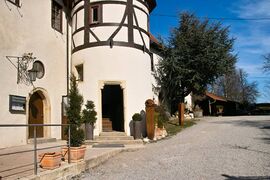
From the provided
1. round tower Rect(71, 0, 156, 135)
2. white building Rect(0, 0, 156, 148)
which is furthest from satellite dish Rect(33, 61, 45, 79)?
round tower Rect(71, 0, 156, 135)

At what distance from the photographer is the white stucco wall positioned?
39.0ft

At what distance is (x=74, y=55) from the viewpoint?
16172mm

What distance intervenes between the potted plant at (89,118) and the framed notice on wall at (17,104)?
2658 mm

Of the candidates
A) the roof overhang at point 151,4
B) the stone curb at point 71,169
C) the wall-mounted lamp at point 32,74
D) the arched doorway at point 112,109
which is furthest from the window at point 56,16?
the stone curb at point 71,169

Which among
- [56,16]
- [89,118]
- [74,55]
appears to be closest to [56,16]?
[56,16]

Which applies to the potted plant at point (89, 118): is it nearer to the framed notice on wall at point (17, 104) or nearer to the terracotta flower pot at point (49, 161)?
the framed notice on wall at point (17, 104)

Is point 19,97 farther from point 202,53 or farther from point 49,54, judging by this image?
point 202,53

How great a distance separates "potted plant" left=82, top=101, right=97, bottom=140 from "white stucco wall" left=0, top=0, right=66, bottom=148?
1929 mm

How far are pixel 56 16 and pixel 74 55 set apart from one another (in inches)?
89.0

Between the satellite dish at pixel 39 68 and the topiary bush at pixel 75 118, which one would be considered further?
the satellite dish at pixel 39 68

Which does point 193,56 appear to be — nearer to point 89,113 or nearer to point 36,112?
point 89,113

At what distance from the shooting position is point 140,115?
1479 cm

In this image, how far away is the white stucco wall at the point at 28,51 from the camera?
11.9 meters

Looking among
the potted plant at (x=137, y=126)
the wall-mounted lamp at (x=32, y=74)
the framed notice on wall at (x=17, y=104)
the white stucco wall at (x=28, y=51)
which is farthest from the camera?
the potted plant at (x=137, y=126)
